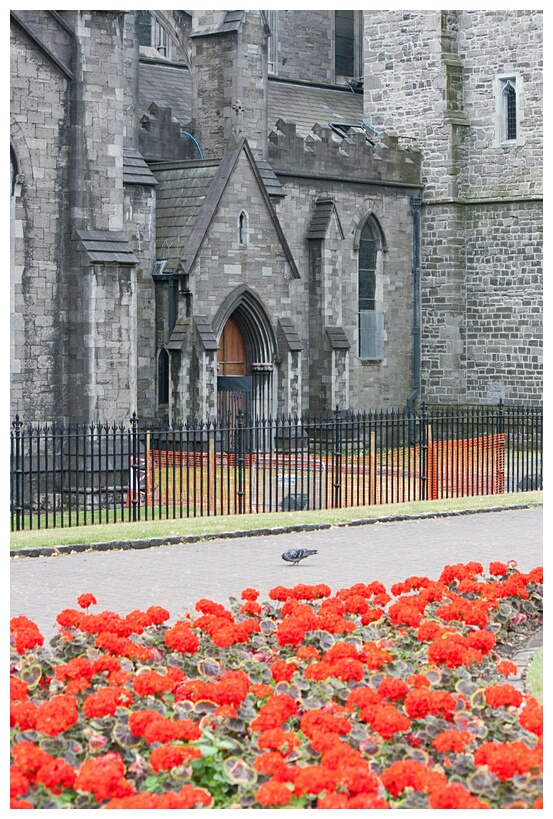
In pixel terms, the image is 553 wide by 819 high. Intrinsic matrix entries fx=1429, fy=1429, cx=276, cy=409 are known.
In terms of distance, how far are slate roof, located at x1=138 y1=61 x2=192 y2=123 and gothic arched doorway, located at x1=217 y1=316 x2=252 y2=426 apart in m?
5.57

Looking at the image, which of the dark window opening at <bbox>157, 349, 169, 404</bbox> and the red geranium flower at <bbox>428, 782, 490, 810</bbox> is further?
the dark window opening at <bbox>157, 349, 169, 404</bbox>

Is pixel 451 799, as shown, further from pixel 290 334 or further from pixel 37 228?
pixel 290 334

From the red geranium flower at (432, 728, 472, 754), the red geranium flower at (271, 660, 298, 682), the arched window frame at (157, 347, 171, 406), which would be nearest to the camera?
the red geranium flower at (432, 728, 472, 754)

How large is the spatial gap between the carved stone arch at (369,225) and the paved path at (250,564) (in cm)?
1827

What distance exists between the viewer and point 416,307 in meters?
37.8

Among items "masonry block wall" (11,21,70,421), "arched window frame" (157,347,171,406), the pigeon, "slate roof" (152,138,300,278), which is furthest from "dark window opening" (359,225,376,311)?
the pigeon

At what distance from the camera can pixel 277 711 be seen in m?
7.13

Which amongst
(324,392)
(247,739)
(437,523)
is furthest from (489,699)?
(324,392)

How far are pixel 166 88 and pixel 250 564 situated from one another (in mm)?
23528

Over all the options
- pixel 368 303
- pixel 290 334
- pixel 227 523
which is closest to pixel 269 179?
pixel 290 334

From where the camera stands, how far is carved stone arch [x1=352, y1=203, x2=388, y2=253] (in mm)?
36438

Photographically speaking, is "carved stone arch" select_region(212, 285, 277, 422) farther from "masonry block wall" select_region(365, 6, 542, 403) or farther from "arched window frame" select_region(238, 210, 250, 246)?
"masonry block wall" select_region(365, 6, 542, 403)

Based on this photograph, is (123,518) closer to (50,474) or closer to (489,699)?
(50,474)

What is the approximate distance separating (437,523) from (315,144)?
17.7 meters
